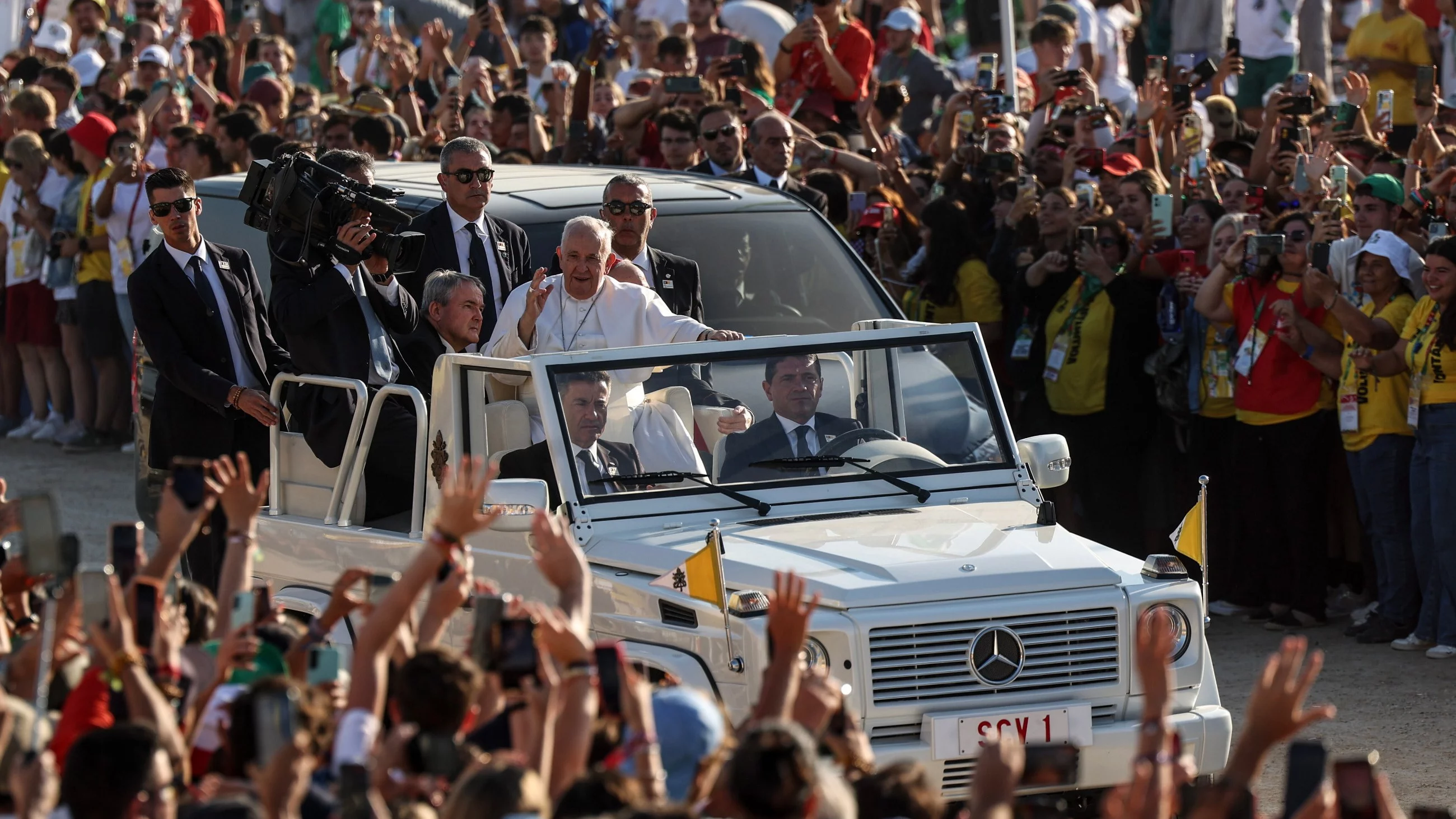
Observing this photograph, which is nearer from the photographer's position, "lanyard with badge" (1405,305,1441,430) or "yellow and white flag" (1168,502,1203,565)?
"yellow and white flag" (1168,502,1203,565)

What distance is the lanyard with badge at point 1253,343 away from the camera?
977 centimetres

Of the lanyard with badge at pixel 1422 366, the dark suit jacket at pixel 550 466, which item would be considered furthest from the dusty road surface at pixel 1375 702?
the dark suit jacket at pixel 550 466

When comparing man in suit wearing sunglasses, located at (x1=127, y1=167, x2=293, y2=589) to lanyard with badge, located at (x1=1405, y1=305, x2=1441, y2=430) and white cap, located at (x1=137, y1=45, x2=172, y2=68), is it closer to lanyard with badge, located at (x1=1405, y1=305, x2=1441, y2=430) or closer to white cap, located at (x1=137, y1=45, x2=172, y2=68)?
lanyard with badge, located at (x1=1405, y1=305, x2=1441, y2=430)

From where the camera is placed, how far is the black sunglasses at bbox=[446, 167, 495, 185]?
29.9 ft

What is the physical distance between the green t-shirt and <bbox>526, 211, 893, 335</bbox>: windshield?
9.64 metres

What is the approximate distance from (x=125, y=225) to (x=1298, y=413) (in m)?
7.91

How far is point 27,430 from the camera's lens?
15.5 metres

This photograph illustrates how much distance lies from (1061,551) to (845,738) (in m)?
2.11

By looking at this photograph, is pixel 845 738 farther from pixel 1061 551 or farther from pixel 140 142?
pixel 140 142

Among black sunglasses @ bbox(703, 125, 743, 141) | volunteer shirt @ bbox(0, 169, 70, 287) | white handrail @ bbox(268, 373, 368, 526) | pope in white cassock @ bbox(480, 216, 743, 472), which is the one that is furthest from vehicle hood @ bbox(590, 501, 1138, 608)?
volunteer shirt @ bbox(0, 169, 70, 287)

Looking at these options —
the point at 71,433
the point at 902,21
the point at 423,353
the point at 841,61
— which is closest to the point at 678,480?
the point at 423,353

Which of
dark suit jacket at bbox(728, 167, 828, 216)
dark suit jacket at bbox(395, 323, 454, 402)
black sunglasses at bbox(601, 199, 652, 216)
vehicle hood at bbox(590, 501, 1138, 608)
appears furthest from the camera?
→ dark suit jacket at bbox(728, 167, 828, 216)

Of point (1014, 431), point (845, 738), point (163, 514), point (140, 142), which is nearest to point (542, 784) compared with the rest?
point (845, 738)

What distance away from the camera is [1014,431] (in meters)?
10.8
